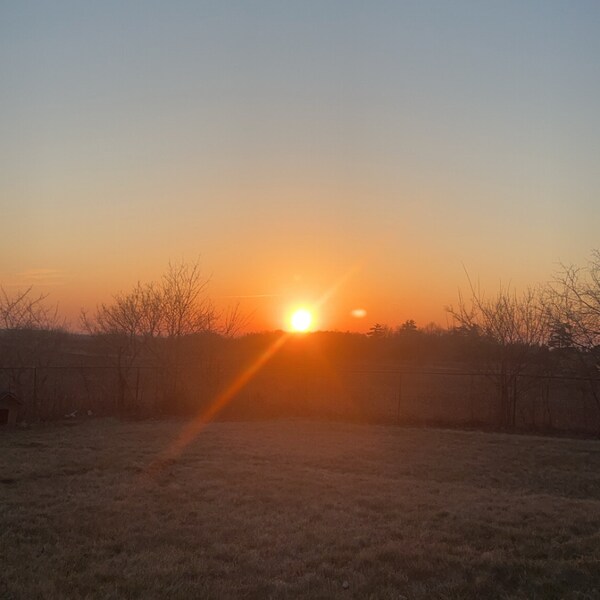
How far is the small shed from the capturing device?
16719 mm

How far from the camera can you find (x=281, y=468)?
10.9 m

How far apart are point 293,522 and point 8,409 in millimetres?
12452

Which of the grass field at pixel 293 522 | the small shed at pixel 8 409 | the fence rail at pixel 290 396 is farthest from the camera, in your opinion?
the fence rail at pixel 290 396

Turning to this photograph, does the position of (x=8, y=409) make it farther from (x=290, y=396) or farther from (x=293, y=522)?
(x=293, y=522)

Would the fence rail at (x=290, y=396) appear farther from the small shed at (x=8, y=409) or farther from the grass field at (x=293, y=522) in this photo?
the grass field at (x=293, y=522)

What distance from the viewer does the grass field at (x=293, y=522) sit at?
5379 millimetres

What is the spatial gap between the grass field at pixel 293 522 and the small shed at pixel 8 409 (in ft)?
12.2

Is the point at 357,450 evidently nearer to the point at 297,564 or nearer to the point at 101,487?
the point at 101,487

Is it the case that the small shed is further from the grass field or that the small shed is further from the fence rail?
the grass field

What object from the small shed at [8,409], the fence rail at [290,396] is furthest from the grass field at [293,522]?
the fence rail at [290,396]

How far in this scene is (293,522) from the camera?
24.2ft

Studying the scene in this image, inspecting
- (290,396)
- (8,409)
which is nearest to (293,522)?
(8,409)

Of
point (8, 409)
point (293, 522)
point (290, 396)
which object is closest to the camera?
point (293, 522)

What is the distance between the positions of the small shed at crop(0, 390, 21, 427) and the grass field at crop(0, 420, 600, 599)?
3.72m
